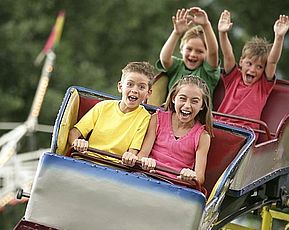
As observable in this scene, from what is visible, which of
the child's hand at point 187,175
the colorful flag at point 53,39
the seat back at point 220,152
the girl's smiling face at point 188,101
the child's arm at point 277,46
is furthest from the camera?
the colorful flag at point 53,39

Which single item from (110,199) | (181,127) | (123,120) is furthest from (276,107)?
(110,199)

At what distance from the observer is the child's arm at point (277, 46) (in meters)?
8.34

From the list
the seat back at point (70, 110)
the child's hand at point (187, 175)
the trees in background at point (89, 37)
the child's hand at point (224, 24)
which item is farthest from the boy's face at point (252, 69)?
the trees in background at point (89, 37)

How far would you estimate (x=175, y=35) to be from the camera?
27.1 feet

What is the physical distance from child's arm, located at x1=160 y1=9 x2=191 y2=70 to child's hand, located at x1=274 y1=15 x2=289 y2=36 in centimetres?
60

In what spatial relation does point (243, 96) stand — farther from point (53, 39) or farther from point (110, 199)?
point (53, 39)

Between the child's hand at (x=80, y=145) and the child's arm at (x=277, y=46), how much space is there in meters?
2.04

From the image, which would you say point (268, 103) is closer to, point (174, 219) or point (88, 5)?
point (174, 219)

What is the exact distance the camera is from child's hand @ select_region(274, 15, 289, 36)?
27.5 feet

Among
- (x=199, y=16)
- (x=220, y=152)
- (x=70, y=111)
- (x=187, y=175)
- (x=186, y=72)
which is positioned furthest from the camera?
(x=186, y=72)

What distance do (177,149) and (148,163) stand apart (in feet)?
1.31

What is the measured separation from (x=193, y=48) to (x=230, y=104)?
489mm

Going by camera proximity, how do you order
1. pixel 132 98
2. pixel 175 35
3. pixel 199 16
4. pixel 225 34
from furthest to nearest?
pixel 225 34, pixel 175 35, pixel 199 16, pixel 132 98

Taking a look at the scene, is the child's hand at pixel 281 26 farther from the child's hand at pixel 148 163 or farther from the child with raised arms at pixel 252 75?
the child's hand at pixel 148 163
